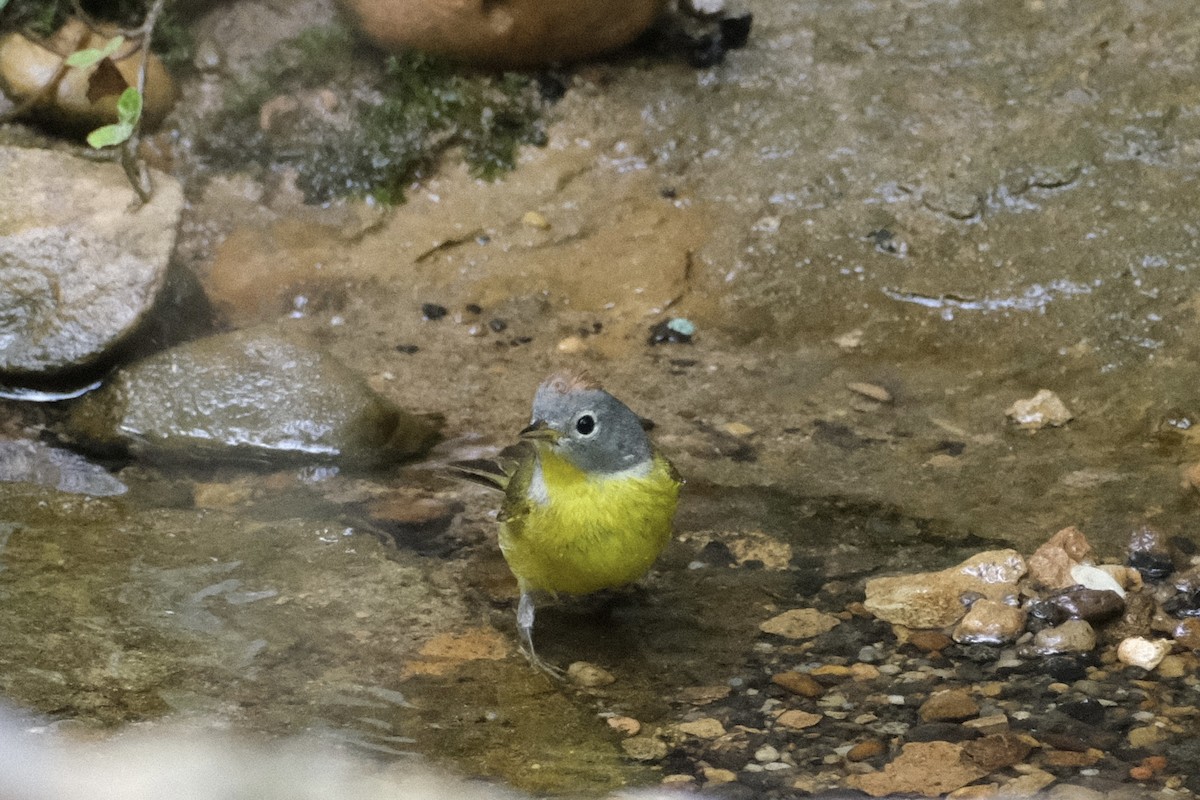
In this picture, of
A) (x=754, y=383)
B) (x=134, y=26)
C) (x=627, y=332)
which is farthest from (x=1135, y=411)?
(x=134, y=26)

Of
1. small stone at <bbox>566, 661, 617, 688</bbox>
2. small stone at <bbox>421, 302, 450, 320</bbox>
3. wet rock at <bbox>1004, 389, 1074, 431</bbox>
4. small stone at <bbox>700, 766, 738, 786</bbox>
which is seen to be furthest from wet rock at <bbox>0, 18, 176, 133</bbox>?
small stone at <bbox>700, 766, 738, 786</bbox>

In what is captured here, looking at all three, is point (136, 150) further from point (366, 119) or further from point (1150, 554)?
point (1150, 554)

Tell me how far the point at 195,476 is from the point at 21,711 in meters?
2.17

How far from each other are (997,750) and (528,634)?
145 cm

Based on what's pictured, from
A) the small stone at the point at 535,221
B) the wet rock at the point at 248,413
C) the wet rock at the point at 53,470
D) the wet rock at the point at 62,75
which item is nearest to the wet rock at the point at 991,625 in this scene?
the wet rock at the point at 248,413

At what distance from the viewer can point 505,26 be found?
661cm

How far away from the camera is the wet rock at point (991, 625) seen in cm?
339

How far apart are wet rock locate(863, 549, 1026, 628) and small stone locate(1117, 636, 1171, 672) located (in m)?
0.38

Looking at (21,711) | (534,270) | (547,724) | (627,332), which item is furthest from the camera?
(534,270)

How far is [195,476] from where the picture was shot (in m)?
4.57

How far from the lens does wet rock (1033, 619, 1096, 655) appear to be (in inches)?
129

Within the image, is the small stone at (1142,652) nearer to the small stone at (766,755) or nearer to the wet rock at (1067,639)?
the wet rock at (1067,639)

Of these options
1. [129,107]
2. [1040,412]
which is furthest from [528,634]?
[129,107]

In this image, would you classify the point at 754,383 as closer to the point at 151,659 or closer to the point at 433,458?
the point at 433,458
